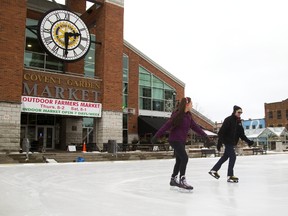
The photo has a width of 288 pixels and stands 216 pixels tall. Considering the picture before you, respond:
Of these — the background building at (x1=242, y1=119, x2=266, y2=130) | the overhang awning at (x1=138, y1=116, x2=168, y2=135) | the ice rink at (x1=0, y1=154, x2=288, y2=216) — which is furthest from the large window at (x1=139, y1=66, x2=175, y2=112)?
the background building at (x1=242, y1=119, x2=266, y2=130)

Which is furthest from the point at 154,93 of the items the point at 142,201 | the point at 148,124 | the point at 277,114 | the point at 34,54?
the point at 277,114

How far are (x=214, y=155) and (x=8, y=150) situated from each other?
14.9 m

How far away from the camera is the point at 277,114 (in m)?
59.6

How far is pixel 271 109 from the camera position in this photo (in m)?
61.0

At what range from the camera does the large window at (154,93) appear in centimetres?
3136

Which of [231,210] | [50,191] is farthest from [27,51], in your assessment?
[231,210]

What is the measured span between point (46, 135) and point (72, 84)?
5.80 m

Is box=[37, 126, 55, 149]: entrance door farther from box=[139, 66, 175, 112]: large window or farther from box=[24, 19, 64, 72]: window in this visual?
box=[139, 66, 175, 112]: large window

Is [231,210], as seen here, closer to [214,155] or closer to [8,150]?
[8,150]

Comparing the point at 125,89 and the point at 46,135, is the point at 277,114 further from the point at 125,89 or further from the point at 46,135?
the point at 46,135

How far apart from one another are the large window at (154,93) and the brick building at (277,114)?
33.7 m

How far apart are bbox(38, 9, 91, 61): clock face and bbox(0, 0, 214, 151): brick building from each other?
12 centimetres

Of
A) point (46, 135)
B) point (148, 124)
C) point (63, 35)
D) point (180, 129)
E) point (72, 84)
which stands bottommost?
point (46, 135)

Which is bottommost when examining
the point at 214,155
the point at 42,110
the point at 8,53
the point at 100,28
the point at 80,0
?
the point at 214,155
